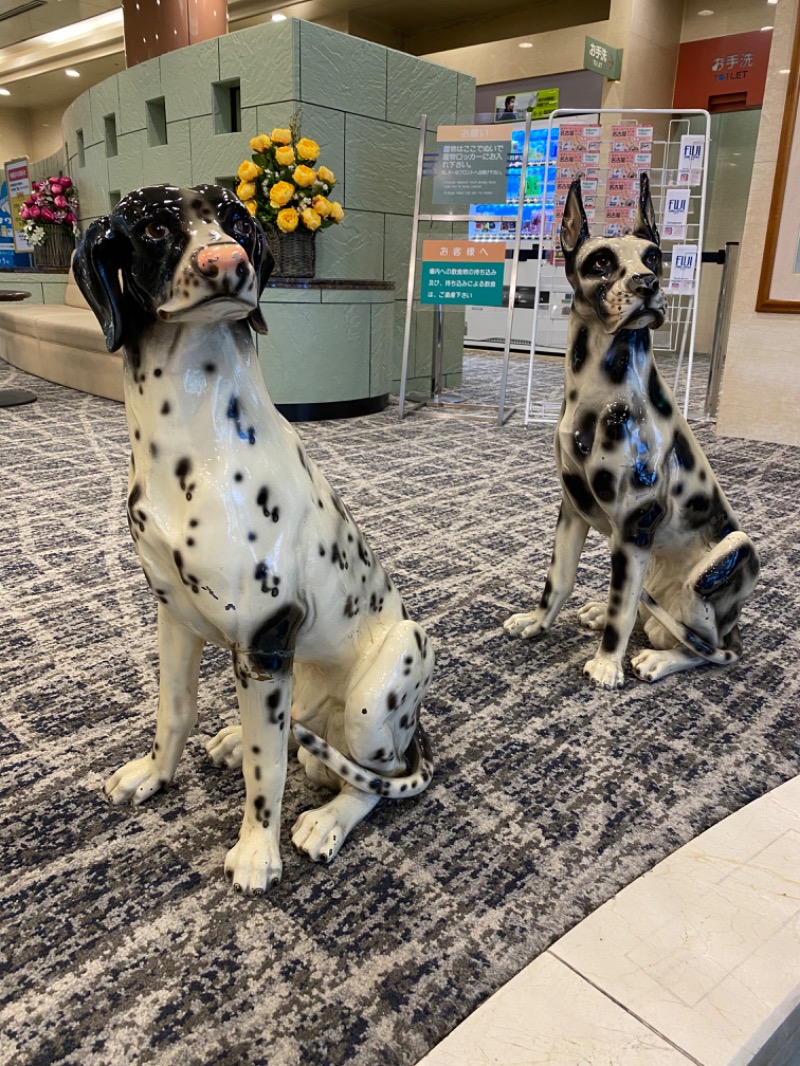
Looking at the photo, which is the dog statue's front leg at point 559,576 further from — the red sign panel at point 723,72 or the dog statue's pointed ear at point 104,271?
the red sign panel at point 723,72

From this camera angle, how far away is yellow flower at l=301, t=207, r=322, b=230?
4621 millimetres

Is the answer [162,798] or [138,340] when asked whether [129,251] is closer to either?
[138,340]

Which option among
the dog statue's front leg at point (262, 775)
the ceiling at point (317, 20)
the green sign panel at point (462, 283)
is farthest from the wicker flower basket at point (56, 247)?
the dog statue's front leg at point (262, 775)

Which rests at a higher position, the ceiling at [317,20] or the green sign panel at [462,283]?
the ceiling at [317,20]

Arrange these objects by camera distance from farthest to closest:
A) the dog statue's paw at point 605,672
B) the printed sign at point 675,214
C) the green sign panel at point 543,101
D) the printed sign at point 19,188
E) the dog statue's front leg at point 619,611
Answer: the printed sign at point 19,188
the green sign panel at point 543,101
the printed sign at point 675,214
the dog statue's paw at point 605,672
the dog statue's front leg at point 619,611

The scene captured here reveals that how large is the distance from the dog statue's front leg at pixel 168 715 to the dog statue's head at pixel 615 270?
1.05 metres

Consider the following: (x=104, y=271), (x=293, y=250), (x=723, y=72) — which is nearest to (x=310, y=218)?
(x=293, y=250)

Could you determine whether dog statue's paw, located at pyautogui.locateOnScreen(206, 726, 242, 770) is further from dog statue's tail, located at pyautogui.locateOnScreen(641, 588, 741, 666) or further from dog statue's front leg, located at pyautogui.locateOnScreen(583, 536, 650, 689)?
dog statue's tail, located at pyautogui.locateOnScreen(641, 588, 741, 666)

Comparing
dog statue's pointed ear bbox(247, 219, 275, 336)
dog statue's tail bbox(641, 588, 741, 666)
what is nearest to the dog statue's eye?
dog statue's pointed ear bbox(247, 219, 275, 336)

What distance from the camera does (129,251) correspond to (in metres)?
0.95

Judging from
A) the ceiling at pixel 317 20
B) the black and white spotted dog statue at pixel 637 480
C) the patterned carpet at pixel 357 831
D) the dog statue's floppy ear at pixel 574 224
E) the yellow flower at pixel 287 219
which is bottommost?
the patterned carpet at pixel 357 831

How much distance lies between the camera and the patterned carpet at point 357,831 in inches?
40.3

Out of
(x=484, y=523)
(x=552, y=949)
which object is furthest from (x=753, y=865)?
(x=484, y=523)

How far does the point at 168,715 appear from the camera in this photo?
1337 mm
